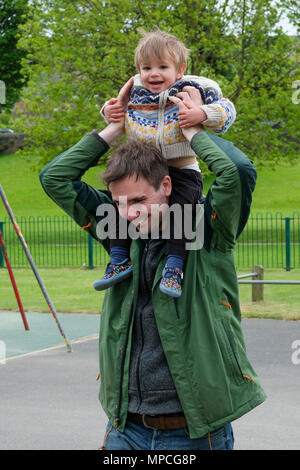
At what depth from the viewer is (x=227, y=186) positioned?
2492 millimetres

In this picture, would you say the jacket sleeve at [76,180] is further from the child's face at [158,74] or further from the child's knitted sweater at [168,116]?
the child's face at [158,74]

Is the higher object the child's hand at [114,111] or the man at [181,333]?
the child's hand at [114,111]

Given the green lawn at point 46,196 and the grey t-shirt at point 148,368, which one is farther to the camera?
the green lawn at point 46,196

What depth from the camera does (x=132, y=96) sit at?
2.96 meters

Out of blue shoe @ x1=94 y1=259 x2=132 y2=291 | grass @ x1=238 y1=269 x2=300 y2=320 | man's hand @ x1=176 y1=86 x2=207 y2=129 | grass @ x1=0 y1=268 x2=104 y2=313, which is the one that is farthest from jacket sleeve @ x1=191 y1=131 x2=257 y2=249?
grass @ x1=0 y1=268 x2=104 y2=313

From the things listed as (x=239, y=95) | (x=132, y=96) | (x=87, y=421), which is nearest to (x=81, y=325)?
(x=87, y=421)

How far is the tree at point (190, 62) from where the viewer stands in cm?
2234

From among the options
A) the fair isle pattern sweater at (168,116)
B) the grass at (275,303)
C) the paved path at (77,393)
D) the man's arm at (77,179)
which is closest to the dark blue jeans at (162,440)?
the man's arm at (77,179)

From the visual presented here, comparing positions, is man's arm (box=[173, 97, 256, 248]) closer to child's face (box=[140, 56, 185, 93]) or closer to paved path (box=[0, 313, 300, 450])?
child's face (box=[140, 56, 185, 93])

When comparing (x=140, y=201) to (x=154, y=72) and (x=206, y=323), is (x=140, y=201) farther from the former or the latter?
(x=154, y=72)

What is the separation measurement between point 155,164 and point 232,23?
21.5 m

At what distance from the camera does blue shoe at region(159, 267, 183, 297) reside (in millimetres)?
2502

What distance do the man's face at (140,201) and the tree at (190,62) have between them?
1980 centimetres

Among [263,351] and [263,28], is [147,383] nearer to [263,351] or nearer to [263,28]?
[263,351]
